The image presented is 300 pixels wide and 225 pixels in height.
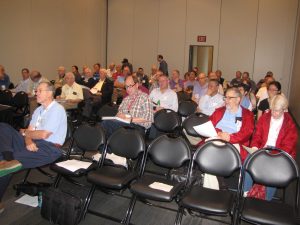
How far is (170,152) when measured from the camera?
11.3 ft

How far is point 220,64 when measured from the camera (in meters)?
13.6

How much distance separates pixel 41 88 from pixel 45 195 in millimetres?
1373

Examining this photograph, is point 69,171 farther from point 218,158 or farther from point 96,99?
point 96,99

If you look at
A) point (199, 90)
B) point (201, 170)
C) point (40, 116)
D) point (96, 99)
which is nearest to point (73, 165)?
point (40, 116)

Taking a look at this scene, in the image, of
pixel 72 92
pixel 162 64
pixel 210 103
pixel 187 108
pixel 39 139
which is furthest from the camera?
pixel 162 64

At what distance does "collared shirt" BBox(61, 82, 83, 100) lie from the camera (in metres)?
7.08

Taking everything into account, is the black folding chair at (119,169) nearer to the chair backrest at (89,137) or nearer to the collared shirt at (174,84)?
the chair backrest at (89,137)

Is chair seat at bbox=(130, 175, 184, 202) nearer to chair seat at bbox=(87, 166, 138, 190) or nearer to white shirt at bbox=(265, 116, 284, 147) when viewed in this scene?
chair seat at bbox=(87, 166, 138, 190)

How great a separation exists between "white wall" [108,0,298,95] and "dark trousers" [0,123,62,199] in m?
10.9

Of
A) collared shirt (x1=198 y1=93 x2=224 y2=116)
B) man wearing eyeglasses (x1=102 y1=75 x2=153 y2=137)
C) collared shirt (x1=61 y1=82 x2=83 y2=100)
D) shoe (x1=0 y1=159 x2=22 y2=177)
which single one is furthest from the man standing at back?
shoe (x1=0 y1=159 x2=22 y2=177)

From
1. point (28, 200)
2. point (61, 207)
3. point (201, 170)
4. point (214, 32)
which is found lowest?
point (28, 200)

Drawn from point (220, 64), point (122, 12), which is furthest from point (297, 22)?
point (122, 12)

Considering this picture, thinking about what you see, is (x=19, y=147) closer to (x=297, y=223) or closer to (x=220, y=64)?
(x=297, y=223)

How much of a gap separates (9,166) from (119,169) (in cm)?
117
